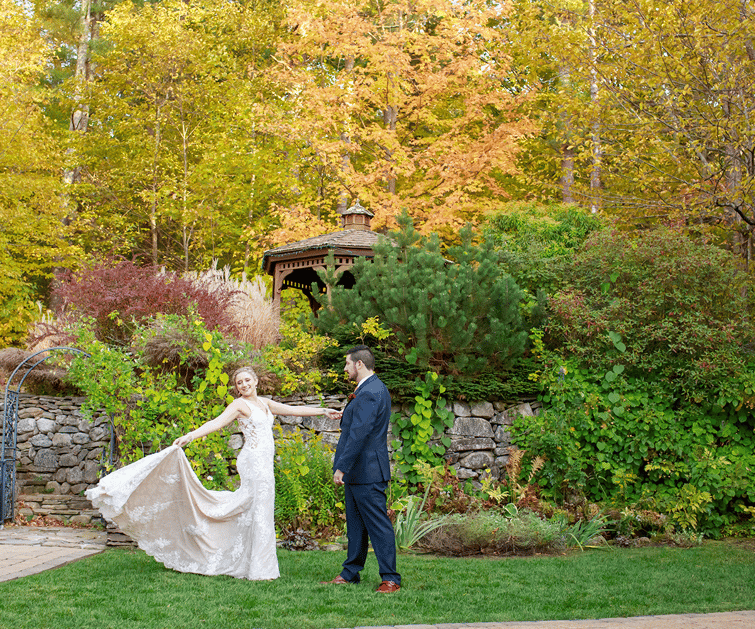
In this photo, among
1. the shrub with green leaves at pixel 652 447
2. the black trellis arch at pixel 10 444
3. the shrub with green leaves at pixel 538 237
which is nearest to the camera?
the shrub with green leaves at pixel 652 447

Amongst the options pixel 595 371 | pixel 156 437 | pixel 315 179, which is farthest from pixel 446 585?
pixel 315 179

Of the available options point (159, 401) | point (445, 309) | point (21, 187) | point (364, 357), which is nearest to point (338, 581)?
point (364, 357)

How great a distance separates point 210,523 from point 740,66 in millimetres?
7765

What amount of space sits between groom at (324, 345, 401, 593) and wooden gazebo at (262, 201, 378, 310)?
587 cm

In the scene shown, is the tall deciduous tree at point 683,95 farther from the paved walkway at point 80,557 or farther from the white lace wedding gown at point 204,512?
the white lace wedding gown at point 204,512

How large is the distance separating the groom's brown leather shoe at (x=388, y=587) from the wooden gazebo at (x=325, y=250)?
6.48 m

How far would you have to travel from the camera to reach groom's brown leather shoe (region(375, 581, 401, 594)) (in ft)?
16.2

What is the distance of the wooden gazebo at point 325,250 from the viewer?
11.5m

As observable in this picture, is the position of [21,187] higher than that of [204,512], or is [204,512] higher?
[21,187]

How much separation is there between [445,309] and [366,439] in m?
3.64

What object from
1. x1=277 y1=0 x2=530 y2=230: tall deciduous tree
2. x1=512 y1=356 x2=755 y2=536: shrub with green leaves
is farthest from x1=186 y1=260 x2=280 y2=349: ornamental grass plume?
x1=277 y1=0 x2=530 y2=230: tall deciduous tree

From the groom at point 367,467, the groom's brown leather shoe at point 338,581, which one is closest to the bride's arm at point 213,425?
the groom at point 367,467

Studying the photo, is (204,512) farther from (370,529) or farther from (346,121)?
(346,121)

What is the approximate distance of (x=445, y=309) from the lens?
842 centimetres
